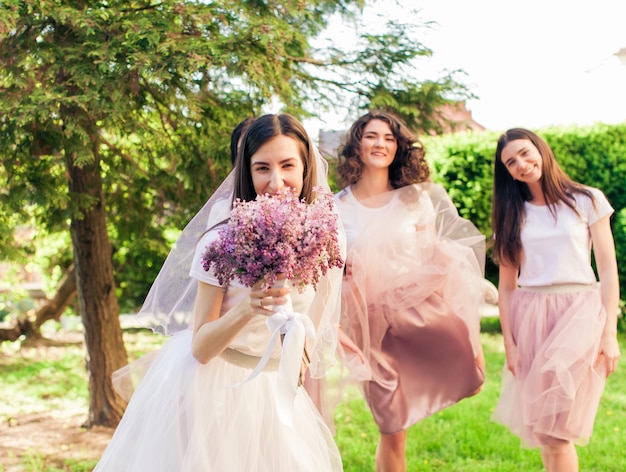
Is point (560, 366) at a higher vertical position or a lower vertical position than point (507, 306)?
lower

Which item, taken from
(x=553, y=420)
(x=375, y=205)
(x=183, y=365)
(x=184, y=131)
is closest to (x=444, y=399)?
(x=553, y=420)

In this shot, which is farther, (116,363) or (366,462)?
(116,363)

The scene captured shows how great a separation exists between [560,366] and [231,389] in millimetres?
2029

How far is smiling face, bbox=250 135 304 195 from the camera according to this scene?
2.36 m

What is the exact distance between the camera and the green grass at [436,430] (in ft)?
15.0

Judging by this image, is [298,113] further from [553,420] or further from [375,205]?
[553,420]

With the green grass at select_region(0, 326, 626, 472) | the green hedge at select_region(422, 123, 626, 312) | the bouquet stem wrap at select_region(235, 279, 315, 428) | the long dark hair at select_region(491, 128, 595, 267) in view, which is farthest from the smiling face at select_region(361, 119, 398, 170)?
the green hedge at select_region(422, 123, 626, 312)

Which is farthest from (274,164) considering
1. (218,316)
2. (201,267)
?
(218,316)

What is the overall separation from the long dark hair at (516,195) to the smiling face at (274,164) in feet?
6.16

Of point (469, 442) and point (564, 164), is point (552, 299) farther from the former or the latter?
point (564, 164)

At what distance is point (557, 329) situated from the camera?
11.7ft

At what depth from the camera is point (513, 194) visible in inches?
152

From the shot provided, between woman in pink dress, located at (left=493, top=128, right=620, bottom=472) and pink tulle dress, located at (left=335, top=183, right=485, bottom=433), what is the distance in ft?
0.87

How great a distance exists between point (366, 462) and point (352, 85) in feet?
9.59
